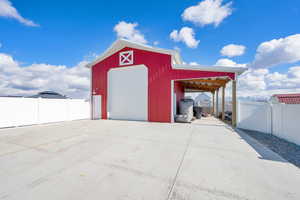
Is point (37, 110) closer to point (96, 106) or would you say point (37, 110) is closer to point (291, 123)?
point (96, 106)

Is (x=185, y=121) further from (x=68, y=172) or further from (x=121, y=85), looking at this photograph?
(x=68, y=172)

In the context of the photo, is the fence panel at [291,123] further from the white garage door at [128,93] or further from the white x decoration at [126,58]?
the white x decoration at [126,58]

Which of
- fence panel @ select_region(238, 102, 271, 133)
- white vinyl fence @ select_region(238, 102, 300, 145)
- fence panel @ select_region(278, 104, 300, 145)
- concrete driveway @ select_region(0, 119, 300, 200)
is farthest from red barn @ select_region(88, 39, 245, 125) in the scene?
concrete driveway @ select_region(0, 119, 300, 200)

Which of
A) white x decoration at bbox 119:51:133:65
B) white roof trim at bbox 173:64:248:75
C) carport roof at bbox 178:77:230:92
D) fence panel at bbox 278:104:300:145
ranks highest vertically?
white x decoration at bbox 119:51:133:65

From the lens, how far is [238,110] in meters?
7.16

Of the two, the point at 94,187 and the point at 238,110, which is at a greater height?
the point at 238,110

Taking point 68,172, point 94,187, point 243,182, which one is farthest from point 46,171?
point 243,182

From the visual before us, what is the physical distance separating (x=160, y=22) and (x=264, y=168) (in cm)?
907

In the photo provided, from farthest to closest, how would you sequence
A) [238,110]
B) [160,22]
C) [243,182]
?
[160,22], [238,110], [243,182]

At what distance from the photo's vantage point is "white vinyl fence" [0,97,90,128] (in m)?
7.16

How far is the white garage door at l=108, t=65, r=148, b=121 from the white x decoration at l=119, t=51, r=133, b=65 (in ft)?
1.39

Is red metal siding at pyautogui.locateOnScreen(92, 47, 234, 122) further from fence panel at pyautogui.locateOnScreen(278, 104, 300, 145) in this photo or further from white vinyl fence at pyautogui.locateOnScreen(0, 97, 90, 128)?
white vinyl fence at pyautogui.locateOnScreen(0, 97, 90, 128)

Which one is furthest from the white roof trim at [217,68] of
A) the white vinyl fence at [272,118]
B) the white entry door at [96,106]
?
the white entry door at [96,106]

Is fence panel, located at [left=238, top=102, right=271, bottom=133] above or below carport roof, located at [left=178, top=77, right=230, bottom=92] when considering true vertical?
below
